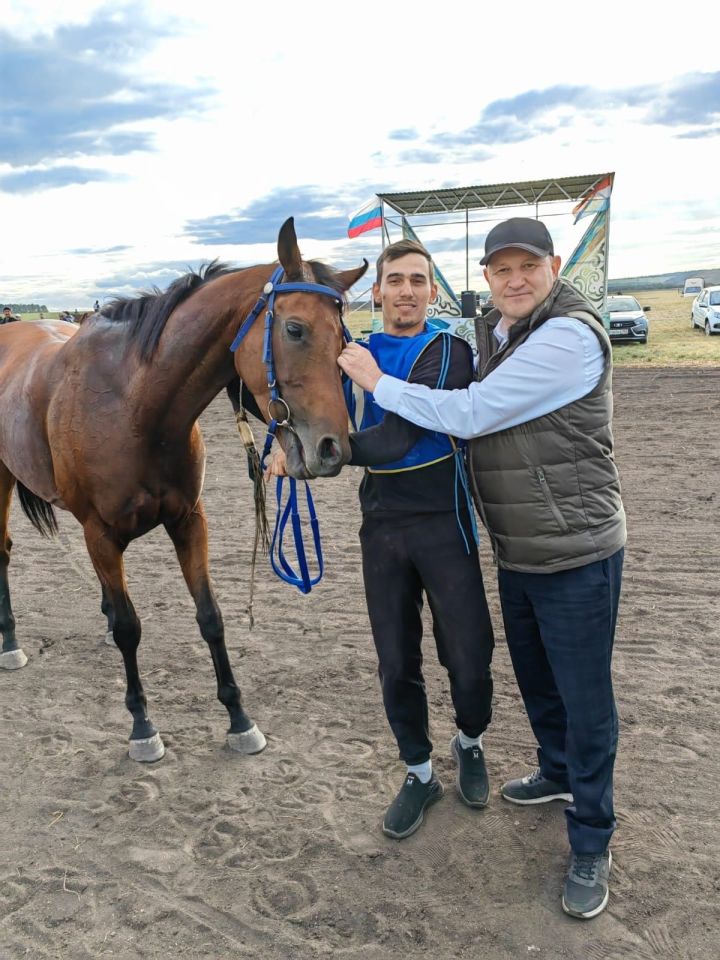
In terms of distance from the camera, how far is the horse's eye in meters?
2.49

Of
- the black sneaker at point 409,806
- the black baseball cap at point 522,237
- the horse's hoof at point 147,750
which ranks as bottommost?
the horse's hoof at point 147,750

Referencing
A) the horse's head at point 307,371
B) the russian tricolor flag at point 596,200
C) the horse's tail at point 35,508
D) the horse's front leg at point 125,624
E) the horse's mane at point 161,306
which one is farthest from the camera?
the russian tricolor flag at point 596,200

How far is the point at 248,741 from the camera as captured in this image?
3.50m

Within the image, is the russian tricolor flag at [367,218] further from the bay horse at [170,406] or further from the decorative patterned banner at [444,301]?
the bay horse at [170,406]

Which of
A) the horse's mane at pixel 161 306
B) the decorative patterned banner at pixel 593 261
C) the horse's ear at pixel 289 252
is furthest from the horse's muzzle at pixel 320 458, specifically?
the decorative patterned banner at pixel 593 261

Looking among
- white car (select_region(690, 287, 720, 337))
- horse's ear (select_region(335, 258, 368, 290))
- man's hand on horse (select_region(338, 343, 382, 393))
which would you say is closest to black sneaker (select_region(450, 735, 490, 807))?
man's hand on horse (select_region(338, 343, 382, 393))

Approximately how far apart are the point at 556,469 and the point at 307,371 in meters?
0.92

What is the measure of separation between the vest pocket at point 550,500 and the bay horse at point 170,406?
0.65 meters

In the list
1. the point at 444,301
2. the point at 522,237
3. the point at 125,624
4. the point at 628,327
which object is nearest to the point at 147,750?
the point at 125,624

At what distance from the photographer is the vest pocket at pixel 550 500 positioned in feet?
7.44

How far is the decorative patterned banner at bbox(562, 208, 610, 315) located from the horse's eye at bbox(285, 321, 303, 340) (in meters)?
15.1

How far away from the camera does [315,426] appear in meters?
2.42

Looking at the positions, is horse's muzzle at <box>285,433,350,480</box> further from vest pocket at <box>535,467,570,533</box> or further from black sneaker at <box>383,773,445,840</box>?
black sneaker at <box>383,773,445,840</box>

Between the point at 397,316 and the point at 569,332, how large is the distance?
646mm
